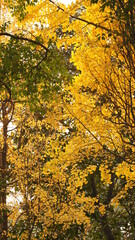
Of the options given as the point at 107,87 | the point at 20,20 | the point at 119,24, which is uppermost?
the point at 20,20

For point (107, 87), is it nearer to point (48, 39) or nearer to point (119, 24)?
point (119, 24)

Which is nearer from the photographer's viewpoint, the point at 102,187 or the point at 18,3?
the point at 18,3

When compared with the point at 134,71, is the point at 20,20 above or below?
above

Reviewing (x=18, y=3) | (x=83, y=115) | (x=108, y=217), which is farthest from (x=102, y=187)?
(x=18, y=3)

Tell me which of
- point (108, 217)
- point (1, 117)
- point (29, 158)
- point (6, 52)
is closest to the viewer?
point (6, 52)

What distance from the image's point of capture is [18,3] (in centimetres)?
581

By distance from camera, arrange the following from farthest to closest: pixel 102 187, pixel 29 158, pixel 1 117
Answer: pixel 102 187 < pixel 1 117 < pixel 29 158

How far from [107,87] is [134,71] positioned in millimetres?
421

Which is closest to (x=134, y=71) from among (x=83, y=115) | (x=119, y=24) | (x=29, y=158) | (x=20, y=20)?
(x=119, y=24)

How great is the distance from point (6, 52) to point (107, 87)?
1.98 metres

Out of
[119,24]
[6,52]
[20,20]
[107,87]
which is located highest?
[20,20]

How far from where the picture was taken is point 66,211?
841cm

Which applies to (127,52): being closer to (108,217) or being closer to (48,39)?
(48,39)

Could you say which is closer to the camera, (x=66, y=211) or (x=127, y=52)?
(x=127, y=52)
